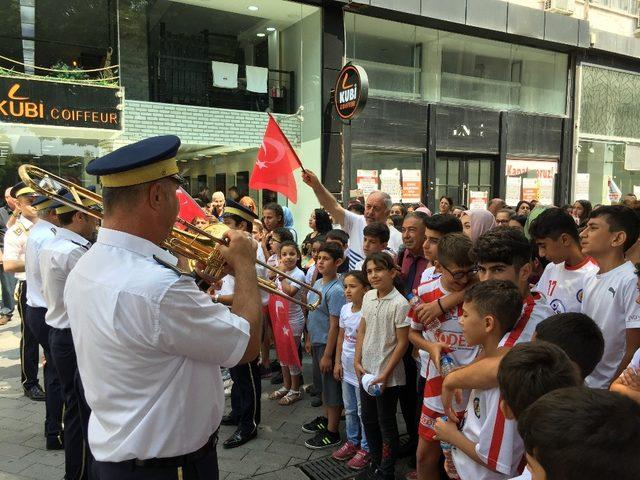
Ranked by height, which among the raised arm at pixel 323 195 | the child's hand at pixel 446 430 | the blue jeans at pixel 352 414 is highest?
the raised arm at pixel 323 195

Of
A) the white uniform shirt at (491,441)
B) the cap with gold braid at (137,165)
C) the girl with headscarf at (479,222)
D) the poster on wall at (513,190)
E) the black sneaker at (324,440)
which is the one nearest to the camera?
the cap with gold braid at (137,165)

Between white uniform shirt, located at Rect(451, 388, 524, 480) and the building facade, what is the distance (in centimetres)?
968

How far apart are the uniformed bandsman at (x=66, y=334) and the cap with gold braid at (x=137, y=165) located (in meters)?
1.95

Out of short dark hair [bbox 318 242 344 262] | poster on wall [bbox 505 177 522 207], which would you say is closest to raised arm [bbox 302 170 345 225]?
short dark hair [bbox 318 242 344 262]

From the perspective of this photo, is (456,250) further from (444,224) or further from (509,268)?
(444,224)

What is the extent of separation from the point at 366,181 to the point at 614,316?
10171 millimetres

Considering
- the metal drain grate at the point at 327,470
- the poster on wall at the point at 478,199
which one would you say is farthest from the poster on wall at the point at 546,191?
the metal drain grate at the point at 327,470

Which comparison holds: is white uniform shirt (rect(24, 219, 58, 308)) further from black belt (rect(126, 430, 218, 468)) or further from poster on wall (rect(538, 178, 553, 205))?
poster on wall (rect(538, 178, 553, 205))

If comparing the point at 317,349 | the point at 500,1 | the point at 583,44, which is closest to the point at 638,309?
the point at 317,349

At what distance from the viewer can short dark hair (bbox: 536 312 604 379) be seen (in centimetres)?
205

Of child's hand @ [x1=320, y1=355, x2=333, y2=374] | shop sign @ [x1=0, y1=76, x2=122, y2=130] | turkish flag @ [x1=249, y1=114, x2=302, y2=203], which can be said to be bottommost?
child's hand @ [x1=320, y1=355, x2=333, y2=374]

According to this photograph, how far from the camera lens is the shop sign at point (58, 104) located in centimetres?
945

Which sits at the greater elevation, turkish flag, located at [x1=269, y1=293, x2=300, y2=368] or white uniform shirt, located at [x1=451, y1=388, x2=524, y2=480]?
white uniform shirt, located at [x1=451, y1=388, x2=524, y2=480]

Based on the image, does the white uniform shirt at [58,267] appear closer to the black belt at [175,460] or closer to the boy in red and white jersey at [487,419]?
the black belt at [175,460]
